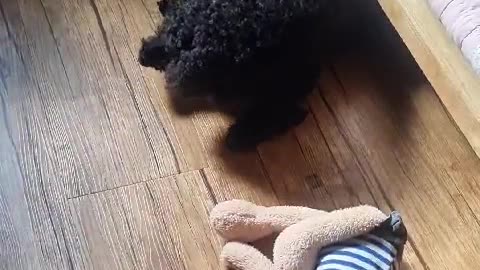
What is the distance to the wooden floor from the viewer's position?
1.20 m

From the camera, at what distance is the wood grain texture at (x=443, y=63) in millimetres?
1119

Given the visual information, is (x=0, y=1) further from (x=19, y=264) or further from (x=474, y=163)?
(x=474, y=163)

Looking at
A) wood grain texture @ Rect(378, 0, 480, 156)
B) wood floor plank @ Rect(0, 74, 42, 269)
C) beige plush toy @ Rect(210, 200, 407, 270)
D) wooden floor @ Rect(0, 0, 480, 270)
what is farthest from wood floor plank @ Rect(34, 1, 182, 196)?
wood grain texture @ Rect(378, 0, 480, 156)

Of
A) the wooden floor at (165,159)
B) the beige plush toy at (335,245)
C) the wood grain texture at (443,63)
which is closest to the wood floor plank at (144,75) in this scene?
the wooden floor at (165,159)

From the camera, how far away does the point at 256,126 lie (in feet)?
4.30

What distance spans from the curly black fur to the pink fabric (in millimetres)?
244

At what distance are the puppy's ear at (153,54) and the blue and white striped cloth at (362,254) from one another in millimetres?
452

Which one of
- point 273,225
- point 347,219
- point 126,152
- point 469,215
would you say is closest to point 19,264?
point 126,152

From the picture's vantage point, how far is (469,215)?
124 cm

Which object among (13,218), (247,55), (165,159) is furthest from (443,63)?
(13,218)

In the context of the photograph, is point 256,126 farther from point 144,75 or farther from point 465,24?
point 465,24

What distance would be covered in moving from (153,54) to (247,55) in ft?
0.61

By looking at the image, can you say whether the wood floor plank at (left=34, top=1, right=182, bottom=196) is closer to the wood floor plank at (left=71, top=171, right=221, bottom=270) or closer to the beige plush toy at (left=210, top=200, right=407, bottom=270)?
the wood floor plank at (left=71, top=171, right=221, bottom=270)

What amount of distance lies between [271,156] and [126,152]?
25cm
